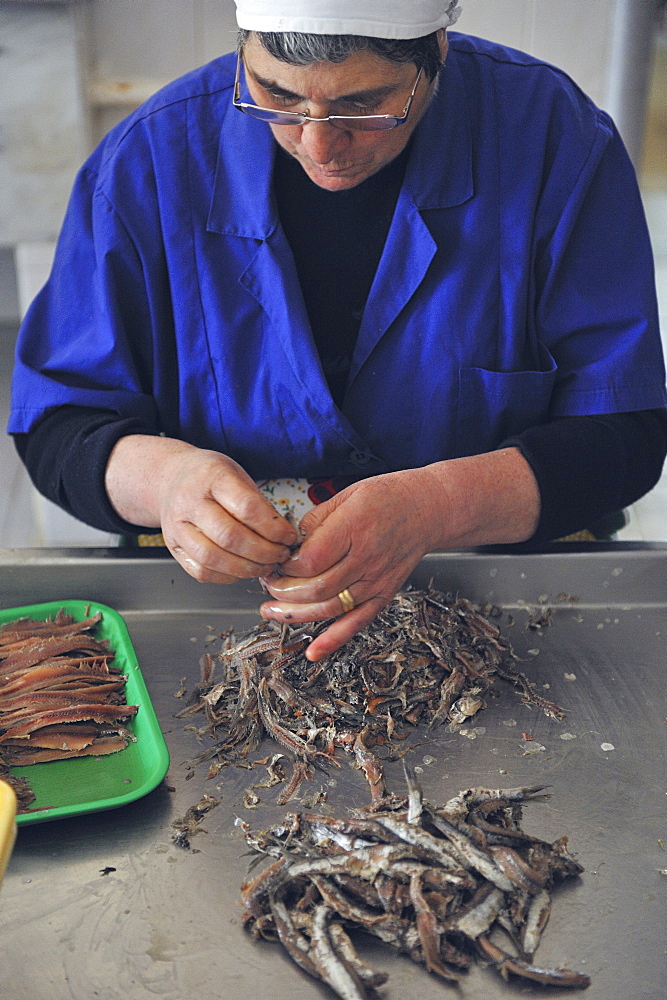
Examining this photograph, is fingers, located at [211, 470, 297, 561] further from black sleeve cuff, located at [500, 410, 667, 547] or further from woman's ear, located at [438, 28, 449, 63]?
woman's ear, located at [438, 28, 449, 63]

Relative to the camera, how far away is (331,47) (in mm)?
1328

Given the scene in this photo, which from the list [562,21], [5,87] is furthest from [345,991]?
[5,87]

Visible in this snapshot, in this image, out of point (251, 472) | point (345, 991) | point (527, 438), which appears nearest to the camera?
point (345, 991)

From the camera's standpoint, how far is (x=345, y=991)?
40.6 inches

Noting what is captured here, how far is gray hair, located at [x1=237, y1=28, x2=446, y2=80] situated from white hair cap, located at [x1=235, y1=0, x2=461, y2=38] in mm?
13

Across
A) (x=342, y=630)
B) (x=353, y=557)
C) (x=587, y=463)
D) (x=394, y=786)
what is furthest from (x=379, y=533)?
(x=587, y=463)

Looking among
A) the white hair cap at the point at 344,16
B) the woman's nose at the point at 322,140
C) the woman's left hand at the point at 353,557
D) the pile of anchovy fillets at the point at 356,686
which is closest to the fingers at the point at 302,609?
the woman's left hand at the point at 353,557

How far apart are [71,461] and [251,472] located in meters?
0.35

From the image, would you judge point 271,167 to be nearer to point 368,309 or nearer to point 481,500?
point 368,309

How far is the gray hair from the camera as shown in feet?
4.34

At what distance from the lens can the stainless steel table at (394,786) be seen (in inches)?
42.1

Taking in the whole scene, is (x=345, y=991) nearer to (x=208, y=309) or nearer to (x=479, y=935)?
(x=479, y=935)

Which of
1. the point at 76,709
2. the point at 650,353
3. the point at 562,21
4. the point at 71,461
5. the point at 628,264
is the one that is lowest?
the point at 76,709

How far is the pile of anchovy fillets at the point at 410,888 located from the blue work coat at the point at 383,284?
0.79 meters
